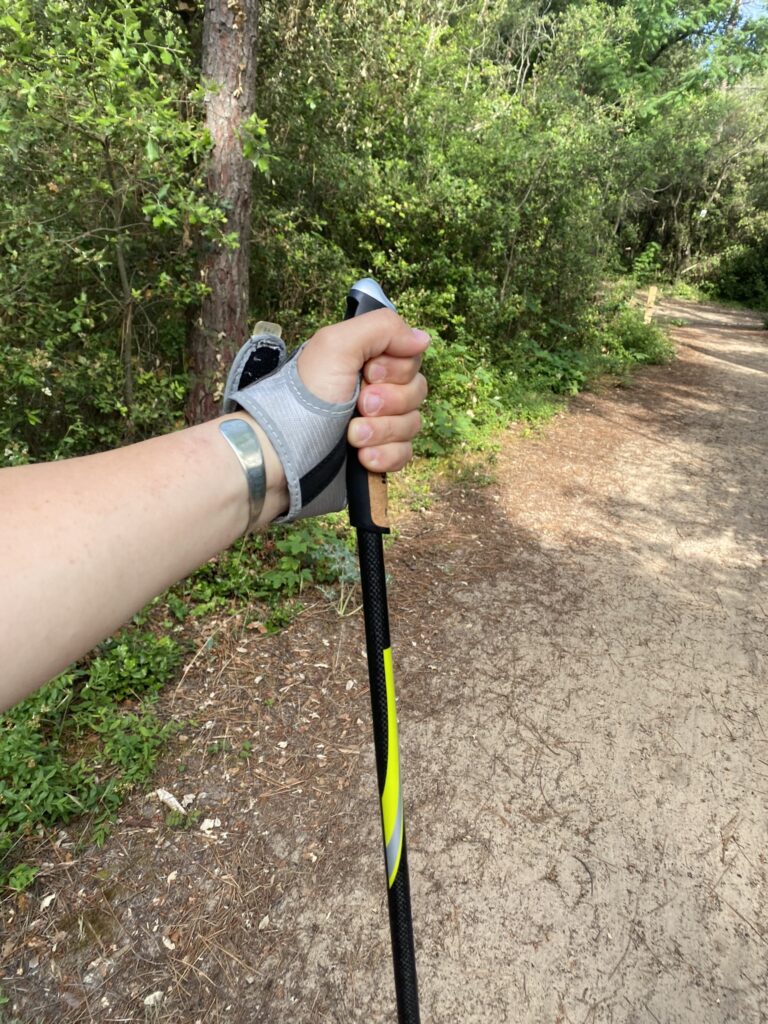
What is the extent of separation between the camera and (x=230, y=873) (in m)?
2.41

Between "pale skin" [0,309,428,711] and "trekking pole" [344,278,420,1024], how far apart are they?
0.05 m

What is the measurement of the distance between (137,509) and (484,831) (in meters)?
2.33

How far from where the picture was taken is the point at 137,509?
1.01 meters

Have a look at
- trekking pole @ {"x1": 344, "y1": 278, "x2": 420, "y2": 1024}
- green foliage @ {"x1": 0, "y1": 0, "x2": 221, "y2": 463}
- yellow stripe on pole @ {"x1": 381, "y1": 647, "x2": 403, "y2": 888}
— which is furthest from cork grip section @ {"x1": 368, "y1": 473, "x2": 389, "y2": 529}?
green foliage @ {"x1": 0, "y1": 0, "x2": 221, "y2": 463}

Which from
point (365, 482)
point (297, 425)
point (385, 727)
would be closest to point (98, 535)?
point (297, 425)

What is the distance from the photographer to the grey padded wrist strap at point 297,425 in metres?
1.23

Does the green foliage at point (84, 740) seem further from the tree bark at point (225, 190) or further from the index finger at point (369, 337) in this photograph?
the index finger at point (369, 337)

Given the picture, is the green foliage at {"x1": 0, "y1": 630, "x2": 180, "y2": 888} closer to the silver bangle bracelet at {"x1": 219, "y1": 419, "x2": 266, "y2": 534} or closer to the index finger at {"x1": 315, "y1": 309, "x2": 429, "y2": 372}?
the silver bangle bracelet at {"x1": 219, "y1": 419, "x2": 266, "y2": 534}

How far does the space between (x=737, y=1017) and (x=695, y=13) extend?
22.2 m

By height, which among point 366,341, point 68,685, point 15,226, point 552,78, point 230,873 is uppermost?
point 552,78

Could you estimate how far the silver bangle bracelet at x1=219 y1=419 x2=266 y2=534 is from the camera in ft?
3.90

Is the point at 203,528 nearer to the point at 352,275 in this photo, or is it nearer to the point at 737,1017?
the point at 737,1017

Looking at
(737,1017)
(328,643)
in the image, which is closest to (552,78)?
(328,643)

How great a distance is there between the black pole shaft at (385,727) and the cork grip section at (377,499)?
0.04 meters
